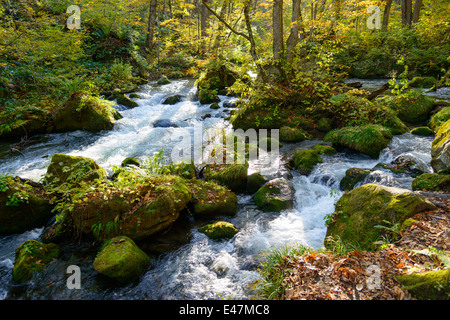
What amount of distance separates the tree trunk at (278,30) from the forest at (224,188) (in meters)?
0.06

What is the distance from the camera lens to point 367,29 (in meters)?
23.3

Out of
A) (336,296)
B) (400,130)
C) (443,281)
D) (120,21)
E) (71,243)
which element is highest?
(120,21)

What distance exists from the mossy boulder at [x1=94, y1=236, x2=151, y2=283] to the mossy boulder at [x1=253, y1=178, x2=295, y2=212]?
121 inches

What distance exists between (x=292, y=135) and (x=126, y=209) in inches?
274

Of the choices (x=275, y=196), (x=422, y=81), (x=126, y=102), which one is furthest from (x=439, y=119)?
(x=126, y=102)

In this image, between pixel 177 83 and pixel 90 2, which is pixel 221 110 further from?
pixel 90 2

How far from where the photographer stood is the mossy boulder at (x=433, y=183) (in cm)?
457

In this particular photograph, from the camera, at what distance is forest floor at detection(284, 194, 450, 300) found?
266 cm

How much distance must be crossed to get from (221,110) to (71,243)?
9894 millimetres

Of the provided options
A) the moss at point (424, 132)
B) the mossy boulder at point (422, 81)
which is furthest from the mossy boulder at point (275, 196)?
the mossy boulder at point (422, 81)

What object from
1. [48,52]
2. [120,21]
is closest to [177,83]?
[120,21]

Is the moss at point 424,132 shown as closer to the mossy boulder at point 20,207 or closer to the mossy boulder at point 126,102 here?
the mossy boulder at point 20,207

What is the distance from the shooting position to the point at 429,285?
238 cm

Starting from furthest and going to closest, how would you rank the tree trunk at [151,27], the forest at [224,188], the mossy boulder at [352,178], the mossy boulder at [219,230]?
the tree trunk at [151,27] → the mossy boulder at [352,178] → the mossy boulder at [219,230] → the forest at [224,188]
